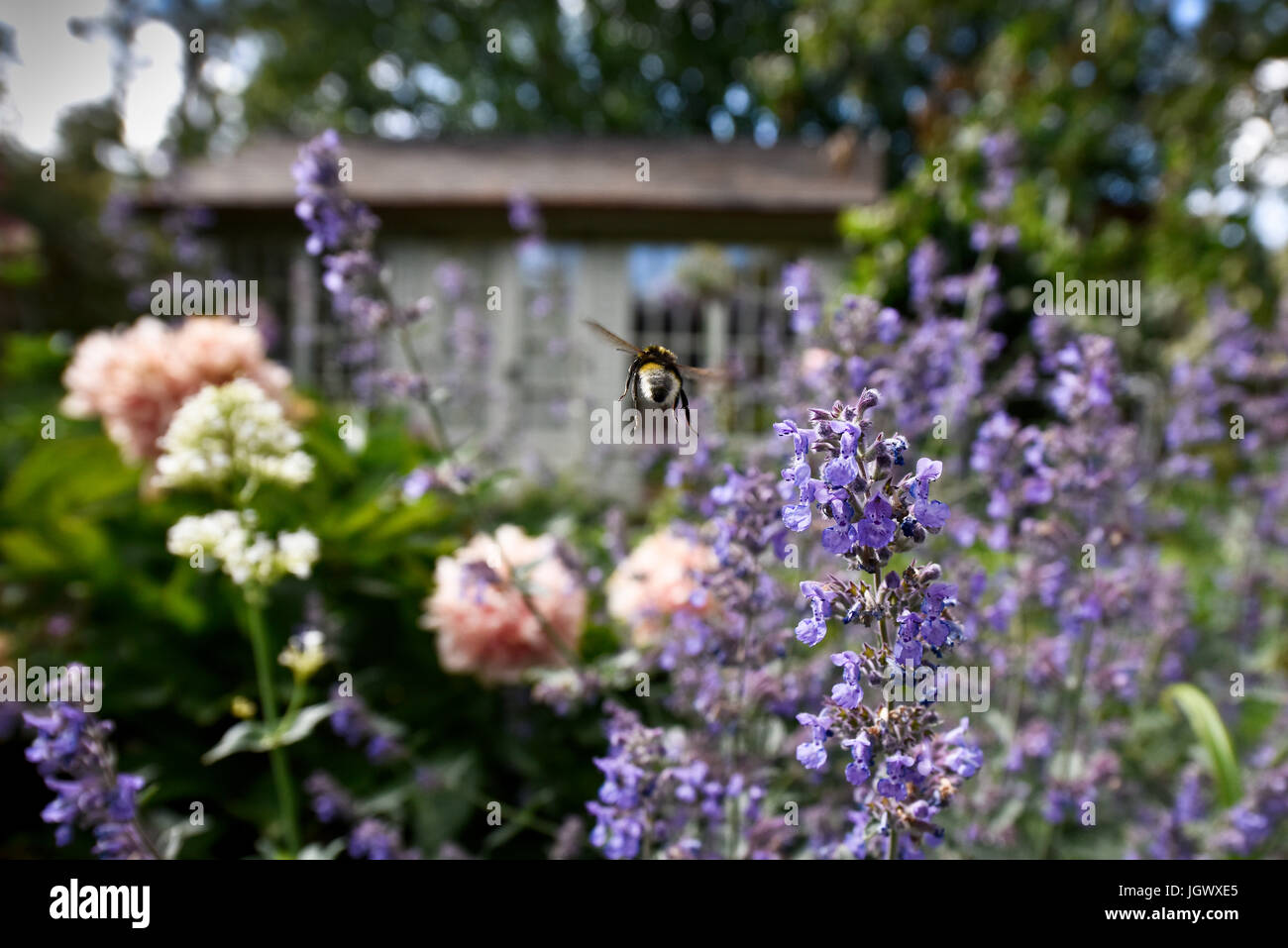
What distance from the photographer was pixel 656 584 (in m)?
1.86

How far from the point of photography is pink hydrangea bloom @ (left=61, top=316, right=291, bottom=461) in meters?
2.24

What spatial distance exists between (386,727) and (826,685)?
0.95 metres

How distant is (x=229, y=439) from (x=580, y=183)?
8.26 metres

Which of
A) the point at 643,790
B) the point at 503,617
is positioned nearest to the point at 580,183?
the point at 503,617

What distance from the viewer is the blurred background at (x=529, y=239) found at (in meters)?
2.20

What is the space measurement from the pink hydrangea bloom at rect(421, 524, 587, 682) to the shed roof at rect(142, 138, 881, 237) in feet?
23.6

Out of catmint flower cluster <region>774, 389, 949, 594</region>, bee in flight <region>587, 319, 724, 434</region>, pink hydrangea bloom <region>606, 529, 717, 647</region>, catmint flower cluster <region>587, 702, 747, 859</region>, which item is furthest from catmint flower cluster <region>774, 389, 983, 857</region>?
pink hydrangea bloom <region>606, 529, 717, 647</region>

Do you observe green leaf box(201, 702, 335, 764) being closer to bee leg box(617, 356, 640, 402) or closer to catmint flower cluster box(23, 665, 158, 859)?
catmint flower cluster box(23, 665, 158, 859)
